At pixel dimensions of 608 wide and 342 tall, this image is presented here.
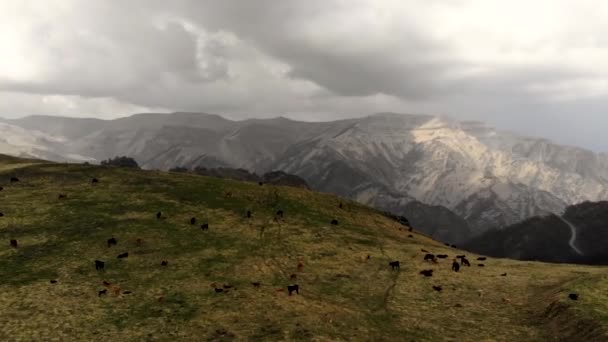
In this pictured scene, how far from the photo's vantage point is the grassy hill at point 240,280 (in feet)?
119

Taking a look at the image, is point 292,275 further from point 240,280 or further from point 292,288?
point 240,280

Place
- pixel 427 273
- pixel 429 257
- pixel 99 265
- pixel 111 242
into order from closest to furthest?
pixel 99 265, pixel 427 273, pixel 111 242, pixel 429 257

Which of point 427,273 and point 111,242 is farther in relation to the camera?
point 111,242

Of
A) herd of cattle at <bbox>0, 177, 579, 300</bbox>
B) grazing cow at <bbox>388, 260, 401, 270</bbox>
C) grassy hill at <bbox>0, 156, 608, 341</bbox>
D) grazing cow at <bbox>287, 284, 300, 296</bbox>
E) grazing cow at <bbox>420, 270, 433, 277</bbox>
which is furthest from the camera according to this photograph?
grazing cow at <bbox>388, 260, 401, 270</bbox>

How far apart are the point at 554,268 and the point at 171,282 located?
1702 inches

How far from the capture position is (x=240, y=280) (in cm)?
4684

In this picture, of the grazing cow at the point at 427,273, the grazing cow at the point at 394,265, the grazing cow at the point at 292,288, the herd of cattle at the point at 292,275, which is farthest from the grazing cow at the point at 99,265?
the grazing cow at the point at 427,273

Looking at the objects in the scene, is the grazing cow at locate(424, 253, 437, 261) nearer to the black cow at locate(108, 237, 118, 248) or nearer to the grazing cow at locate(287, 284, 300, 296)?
the grazing cow at locate(287, 284, 300, 296)

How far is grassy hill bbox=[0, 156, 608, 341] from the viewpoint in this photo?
119ft

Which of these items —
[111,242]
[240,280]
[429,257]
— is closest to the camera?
[240,280]

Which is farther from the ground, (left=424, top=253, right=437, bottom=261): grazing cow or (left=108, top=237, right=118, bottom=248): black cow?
(left=424, top=253, right=437, bottom=261): grazing cow

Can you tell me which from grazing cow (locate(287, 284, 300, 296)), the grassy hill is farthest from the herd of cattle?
the grassy hill

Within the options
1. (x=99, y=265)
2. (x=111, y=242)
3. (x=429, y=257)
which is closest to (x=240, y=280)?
(x=99, y=265)

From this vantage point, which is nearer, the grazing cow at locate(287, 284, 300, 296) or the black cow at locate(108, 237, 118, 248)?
the grazing cow at locate(287, 284, 300, 296)
